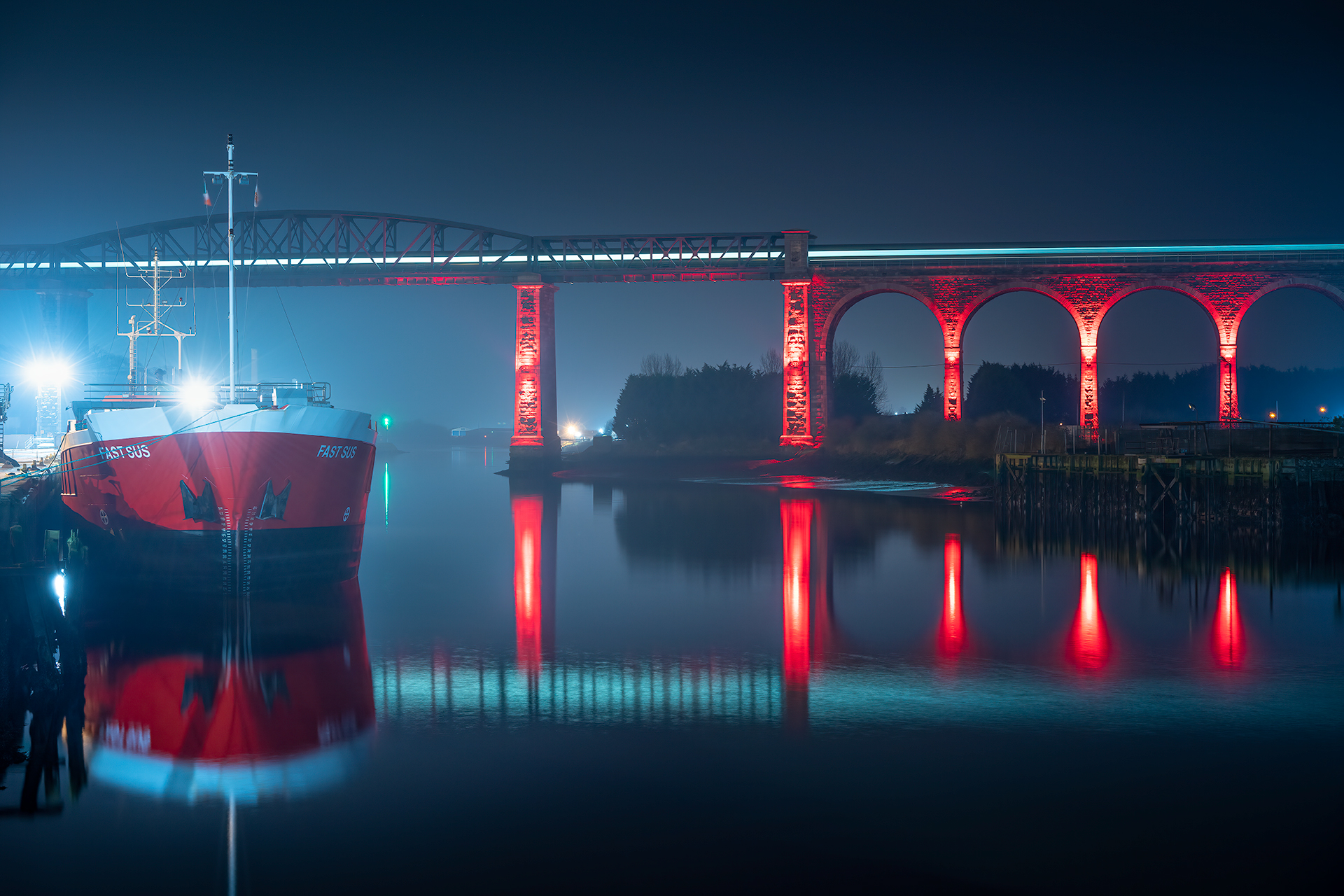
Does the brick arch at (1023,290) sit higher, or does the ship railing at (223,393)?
the brick arch at (1023,290)

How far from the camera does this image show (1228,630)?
59.9 feet

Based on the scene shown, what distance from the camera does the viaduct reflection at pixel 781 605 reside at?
1427 centimetres

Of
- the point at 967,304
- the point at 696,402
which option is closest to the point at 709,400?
the point at 696,402

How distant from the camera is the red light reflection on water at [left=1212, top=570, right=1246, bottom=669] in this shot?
16.1m

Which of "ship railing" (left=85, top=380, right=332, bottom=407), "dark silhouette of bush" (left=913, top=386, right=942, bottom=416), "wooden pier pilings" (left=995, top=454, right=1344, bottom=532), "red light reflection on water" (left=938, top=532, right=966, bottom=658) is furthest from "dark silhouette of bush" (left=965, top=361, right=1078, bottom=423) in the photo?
"ship railing" (left=85, top=380, right=332, bottom=407)

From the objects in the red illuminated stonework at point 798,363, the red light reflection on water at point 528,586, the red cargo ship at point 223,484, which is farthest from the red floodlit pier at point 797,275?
the red cargo ship at point 223,484

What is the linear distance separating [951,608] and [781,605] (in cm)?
345

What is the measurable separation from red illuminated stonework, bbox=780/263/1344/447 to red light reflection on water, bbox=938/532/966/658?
30113 mm

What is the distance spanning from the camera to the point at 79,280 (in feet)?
226

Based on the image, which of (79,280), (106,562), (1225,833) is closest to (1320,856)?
(1225,833)

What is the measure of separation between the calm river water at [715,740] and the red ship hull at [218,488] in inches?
36.8

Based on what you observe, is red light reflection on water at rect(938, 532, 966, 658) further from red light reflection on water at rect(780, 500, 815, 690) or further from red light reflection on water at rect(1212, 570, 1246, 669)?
red light reflection on water at rect(1212, 570, 1246, 669)

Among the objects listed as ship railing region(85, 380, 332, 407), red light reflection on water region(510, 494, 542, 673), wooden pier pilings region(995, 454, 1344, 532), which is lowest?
red light reflection on water region(510, 494, 542, 673)

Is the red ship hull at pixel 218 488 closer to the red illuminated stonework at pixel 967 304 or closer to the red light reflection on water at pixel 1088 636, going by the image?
the red light reflection on water at pixel 1088 636
